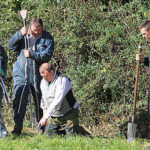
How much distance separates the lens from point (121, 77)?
8.62m

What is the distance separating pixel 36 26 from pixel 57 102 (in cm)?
147

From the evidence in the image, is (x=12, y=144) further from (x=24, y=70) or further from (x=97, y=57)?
(x=97, y=57)

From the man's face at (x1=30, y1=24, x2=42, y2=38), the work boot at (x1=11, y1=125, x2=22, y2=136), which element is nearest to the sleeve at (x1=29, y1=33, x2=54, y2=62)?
the man's face at (x1=30, y1=24, x2=42, y2=38)

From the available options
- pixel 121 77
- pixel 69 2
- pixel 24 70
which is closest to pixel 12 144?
pixel 24 70

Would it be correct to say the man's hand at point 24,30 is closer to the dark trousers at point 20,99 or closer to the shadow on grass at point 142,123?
the dark trousers at point 20,99

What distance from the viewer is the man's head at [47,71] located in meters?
6.33

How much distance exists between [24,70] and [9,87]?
3.03 metres

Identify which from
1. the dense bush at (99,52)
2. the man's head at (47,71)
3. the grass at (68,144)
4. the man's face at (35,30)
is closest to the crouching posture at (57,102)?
the man's head at (47,71)

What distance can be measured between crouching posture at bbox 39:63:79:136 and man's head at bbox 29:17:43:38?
83 centimetres

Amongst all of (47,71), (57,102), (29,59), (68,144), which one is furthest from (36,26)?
(68,144)

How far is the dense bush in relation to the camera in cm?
860

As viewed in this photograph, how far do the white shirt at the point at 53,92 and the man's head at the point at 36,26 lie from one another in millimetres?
918

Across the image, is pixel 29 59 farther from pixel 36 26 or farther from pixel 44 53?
pixel 36 26

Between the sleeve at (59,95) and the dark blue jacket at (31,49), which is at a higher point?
the dark blue jacket at (31,49)
